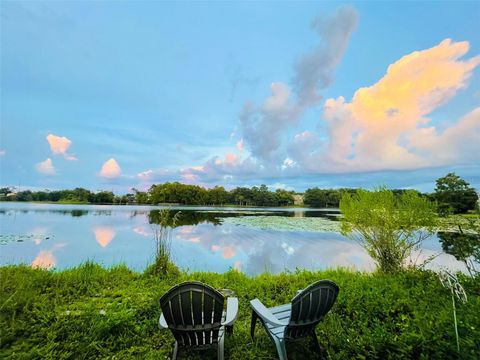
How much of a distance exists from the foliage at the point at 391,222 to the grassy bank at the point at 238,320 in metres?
0.63

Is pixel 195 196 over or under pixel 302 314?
over

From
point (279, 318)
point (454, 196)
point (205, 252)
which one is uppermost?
point (454, 196)

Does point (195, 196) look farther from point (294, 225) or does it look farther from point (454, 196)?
point (454, 196)

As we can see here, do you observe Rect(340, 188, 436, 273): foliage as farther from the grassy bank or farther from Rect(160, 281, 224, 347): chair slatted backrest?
Rect(160, 281, 224, 347): chair slatted backrest

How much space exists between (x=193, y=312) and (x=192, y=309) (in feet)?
0.11

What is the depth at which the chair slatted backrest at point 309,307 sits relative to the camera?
2041mm

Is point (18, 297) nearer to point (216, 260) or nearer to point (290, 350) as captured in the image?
point (290, 350)

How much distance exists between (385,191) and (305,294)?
4.10 m

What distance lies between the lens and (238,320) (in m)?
3.13

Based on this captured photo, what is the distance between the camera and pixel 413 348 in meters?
1.62

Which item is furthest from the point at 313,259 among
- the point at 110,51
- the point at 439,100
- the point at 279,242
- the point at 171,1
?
the point at 110,51

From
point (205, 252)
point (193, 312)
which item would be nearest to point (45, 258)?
point (205, 252)

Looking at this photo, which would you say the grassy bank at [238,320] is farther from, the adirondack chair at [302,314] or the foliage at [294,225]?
the foliage at [294,225]

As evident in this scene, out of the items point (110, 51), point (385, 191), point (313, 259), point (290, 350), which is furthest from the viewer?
point (110, 51)
